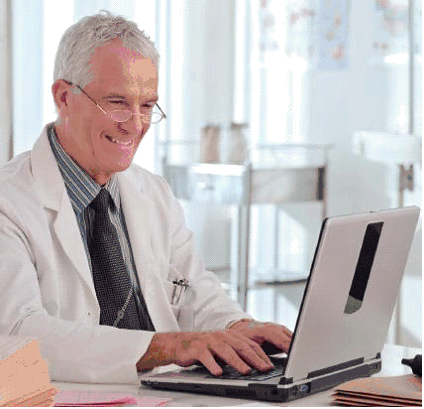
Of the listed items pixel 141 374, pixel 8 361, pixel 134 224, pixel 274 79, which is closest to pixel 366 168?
pixel 274 79

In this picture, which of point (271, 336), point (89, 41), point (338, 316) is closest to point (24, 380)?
point (338, 316)

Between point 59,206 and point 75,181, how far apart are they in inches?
3.8

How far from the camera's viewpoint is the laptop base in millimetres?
1377

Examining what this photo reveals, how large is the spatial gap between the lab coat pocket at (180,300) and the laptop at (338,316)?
465 mm

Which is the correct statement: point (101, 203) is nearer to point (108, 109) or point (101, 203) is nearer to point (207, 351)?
point (108, 109)

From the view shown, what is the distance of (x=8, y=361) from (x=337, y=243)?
0.48 meters

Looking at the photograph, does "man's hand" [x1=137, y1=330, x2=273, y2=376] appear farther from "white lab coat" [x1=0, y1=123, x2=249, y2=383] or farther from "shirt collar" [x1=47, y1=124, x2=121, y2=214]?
"shirt collar" [x1=47, y1=124, x2=121, y2=214]

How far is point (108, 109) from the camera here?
6.44 feet

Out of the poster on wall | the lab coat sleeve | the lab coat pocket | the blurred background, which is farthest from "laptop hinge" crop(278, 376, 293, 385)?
the poster on wall

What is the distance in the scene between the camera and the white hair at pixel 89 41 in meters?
1.93

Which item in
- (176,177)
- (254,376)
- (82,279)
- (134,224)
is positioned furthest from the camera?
(176,177)

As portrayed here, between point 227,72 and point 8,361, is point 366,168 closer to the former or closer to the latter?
point 227,72

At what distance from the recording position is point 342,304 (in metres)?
1.42

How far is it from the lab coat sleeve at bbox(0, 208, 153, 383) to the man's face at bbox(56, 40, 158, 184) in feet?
1.09
